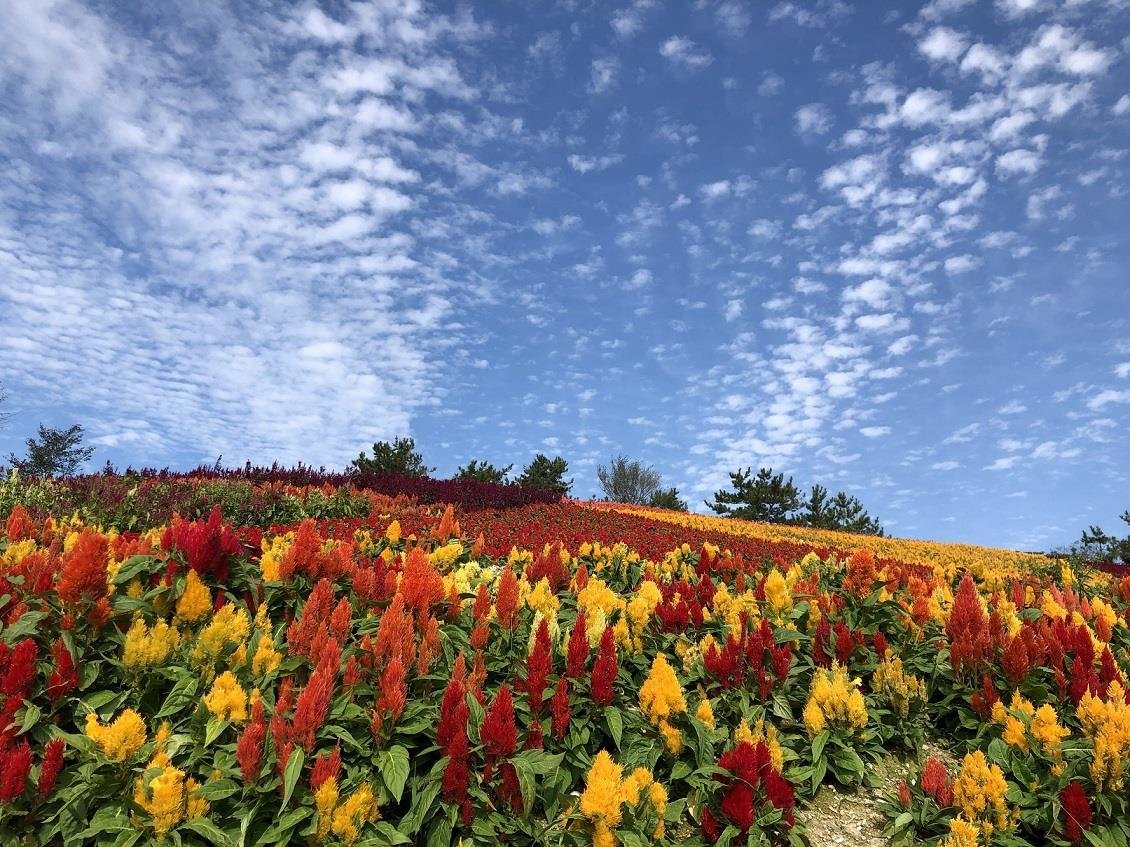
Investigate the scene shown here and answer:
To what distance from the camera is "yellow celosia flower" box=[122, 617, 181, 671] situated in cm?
320

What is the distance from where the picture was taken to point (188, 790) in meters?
2.72

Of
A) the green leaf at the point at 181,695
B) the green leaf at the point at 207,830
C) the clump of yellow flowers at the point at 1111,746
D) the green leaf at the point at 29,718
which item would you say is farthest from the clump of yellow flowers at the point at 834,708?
the green leaf at the point at 29,718

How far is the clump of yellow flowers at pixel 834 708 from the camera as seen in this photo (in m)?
3.92

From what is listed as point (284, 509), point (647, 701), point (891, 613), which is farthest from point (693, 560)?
point (284, 509)

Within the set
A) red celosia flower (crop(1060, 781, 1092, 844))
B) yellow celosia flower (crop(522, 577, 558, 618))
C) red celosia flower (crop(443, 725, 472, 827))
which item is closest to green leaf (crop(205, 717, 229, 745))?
red celosia flower (crop(443, 725, 472, 827))

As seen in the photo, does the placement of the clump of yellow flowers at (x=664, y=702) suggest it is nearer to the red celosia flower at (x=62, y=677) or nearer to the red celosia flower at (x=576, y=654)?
the red celosia flower at (x=576, y=654)

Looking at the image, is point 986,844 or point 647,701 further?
point 647,701

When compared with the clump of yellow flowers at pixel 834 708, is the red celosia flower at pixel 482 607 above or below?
above

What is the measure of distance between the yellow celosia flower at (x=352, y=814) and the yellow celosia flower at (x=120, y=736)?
845 mm

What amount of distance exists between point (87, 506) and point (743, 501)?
101 ft

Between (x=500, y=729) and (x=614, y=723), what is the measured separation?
0.76 meters

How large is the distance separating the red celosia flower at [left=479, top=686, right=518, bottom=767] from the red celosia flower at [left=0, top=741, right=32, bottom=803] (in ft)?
5.57

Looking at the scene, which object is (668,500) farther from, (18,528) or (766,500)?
(18,528)

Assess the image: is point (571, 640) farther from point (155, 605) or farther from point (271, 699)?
point (155, 605)
